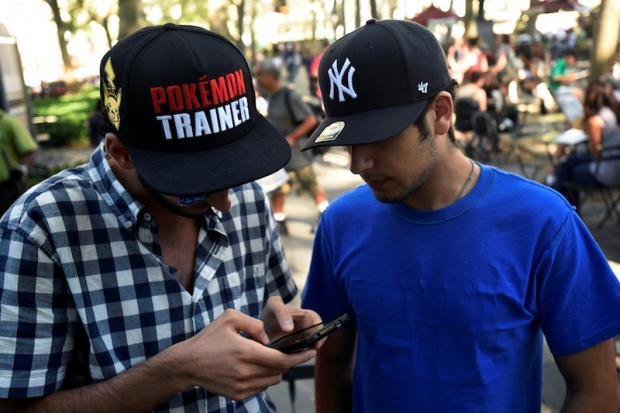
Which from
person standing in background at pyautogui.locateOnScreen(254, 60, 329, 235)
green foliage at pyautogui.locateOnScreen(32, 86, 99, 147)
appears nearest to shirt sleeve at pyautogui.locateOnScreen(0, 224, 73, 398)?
person standing in background at pyautogui.locateOnScreen(254, 60, 329, 235)

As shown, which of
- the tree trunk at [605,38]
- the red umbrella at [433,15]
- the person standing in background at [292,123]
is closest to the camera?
the person standing in background at [292,123]

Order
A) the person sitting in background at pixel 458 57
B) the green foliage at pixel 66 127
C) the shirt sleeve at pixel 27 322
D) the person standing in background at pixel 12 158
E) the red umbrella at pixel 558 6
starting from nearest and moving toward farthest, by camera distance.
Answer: the shirt sleeve at pixel 27 322, the person standing in background at pixel 12 158, the person sitting in background at pixel 458 57, the red umbrella at pixel 558 6, the green foliage at pixel 66 127

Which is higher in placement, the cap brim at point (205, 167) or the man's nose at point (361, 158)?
the cap brim at point (205, 167)

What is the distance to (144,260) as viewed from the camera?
1654mm

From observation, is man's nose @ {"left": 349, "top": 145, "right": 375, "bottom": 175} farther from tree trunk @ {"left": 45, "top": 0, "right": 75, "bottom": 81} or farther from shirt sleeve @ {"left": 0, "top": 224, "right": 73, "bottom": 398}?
tree trunk @ {"left": 45, "top": 0, "right": 75, "bottom": 81}

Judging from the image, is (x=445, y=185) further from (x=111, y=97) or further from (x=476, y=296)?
(x=111, y=97)

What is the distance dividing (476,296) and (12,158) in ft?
21.4

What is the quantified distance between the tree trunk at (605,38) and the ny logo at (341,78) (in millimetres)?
9936

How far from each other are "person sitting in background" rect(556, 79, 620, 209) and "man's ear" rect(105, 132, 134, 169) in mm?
6298

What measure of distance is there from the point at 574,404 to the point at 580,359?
12 centimetres

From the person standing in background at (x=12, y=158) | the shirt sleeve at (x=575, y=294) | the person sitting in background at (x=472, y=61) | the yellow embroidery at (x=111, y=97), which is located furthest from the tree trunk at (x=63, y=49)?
the shirt sleeve at (x=575, y=294)

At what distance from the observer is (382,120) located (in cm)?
171

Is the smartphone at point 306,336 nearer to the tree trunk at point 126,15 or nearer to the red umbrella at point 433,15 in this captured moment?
the tree trunk at point 126,15

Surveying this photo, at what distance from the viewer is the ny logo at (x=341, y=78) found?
5.69ft
